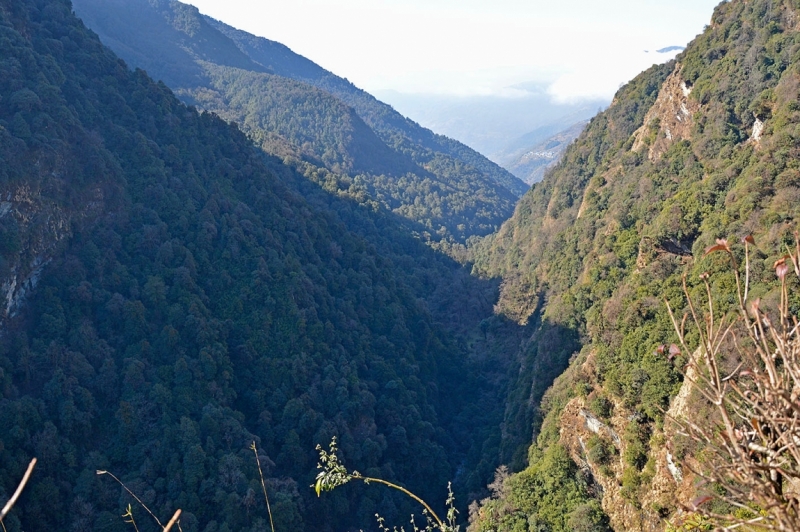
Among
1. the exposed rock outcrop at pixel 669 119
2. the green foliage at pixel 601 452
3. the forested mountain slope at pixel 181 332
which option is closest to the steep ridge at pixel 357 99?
the forested mountain slope at pixel 181 332

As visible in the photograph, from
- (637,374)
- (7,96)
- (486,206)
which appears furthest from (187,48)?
(637,374)

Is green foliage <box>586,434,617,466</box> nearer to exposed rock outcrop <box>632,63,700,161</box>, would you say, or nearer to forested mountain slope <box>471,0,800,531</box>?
forested mountain slope <box>471,0,800,531</box>

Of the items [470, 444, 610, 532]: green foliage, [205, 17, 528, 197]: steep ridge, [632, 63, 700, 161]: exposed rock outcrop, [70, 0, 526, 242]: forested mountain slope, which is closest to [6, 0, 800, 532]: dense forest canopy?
[470, 444, 610, 532]: green foliage

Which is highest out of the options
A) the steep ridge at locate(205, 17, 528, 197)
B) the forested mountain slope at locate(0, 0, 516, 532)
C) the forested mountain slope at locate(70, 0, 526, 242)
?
the steep ridge at locate(205, 17, 528, 197)

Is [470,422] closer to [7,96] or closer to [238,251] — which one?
[238,251]

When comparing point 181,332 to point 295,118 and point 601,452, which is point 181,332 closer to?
point 601,452
